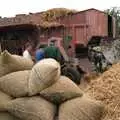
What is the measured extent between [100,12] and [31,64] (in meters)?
12.4

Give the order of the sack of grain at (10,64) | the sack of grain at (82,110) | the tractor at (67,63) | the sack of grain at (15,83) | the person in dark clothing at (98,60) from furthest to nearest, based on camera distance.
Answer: the person in dark clothing at (98,60) → the tractor at (67,63) → the sack of grain at (10,64) → the sack of grain at (15,83) → the sack of grain at (82,110)

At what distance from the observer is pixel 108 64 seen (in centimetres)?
1238

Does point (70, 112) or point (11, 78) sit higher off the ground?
point (11, 78)

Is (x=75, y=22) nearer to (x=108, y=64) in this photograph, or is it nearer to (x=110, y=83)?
(x=108, y=64)

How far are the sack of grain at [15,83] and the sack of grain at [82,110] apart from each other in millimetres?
327

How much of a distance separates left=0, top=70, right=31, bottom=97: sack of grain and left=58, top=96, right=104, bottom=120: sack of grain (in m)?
0.33

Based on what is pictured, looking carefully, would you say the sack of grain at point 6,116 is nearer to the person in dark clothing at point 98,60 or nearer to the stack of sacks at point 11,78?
the stack of sacks at point 11,78

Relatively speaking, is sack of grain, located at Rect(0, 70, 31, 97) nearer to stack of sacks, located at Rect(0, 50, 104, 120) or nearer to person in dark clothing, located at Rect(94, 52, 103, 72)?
stack of sacks, located at Rect(0, 50, 104, 120)

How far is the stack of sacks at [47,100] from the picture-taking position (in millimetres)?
3021

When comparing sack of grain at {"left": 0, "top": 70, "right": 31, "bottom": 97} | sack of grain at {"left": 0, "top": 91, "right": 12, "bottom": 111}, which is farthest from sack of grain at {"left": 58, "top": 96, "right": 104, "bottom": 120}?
sack of grain at {"left": 0, "top": 91, "right": 12, "bottom": 111}

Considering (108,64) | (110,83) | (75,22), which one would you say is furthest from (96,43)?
(110,83)

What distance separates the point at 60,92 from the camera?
3.08 meters

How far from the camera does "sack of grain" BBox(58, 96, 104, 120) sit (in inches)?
118

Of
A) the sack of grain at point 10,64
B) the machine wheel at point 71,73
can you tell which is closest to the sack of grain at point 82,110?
the sack of grain at point 10,64
